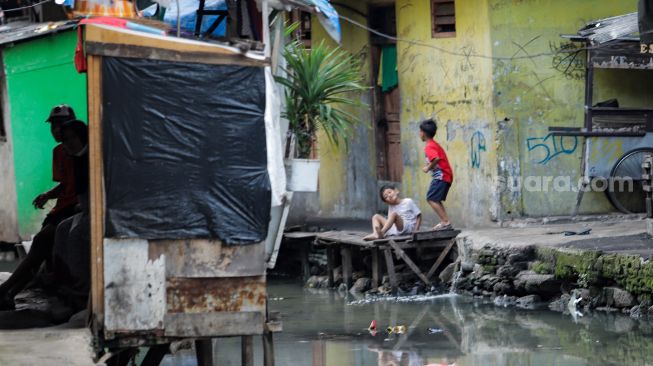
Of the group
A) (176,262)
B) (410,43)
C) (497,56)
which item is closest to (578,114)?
(497,56)

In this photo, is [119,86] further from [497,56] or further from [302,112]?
[497,56]

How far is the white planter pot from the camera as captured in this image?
9133 mm

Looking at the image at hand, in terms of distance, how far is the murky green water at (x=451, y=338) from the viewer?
40.5 ft

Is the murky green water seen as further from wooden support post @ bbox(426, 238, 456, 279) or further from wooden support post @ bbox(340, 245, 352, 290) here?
wooden support post @ bbox(340, 245, 352, 290)

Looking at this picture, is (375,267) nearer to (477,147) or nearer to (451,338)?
(477,147)

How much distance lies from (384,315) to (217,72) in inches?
301

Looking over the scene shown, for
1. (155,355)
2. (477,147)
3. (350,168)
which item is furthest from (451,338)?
(350,168)

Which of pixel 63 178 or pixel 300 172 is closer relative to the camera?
pixel 300 172

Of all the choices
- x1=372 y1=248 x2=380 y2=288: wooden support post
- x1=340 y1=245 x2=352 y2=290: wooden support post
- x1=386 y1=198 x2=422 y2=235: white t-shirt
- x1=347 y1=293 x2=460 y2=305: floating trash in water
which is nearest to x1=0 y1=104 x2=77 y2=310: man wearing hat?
x1=347 y1=293 x2=460 y2=305: floating trash in water

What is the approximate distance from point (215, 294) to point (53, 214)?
249cm

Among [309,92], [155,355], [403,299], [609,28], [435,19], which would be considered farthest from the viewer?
[435,19]

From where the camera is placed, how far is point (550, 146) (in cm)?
1769

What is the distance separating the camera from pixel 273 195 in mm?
8180

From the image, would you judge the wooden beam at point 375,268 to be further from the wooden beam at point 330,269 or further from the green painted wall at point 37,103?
the green painted wall at point 37,103
